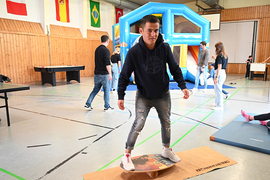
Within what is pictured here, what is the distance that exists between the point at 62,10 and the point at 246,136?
435 inches

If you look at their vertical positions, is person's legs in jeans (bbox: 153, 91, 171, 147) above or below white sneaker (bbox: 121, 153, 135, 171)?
above

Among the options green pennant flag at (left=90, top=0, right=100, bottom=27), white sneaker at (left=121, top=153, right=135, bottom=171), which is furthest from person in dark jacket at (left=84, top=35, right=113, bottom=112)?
green pennant flag at (left=90, top=0, right=100, bottom=27)

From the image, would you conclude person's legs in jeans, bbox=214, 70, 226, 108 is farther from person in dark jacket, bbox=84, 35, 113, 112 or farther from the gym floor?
person in dark jacket, bbox=84, 35, 113, 112

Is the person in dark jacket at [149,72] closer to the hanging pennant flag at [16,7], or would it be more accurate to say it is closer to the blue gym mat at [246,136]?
the blue gym mat at [246,136]

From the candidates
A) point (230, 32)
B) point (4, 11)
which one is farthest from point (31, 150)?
point (230, 32)

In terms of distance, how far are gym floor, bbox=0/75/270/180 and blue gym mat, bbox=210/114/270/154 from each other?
8cm

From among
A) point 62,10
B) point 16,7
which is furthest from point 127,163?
point 62,10

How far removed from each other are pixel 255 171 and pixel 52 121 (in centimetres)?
344

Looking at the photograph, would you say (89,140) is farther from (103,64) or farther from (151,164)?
(103,64)

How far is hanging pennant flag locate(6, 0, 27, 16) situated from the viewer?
8.95 meters

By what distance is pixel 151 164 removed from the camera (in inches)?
82.4

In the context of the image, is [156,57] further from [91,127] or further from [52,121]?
[52,121]

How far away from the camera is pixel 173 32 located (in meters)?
9.34

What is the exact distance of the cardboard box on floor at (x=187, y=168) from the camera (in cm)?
202
